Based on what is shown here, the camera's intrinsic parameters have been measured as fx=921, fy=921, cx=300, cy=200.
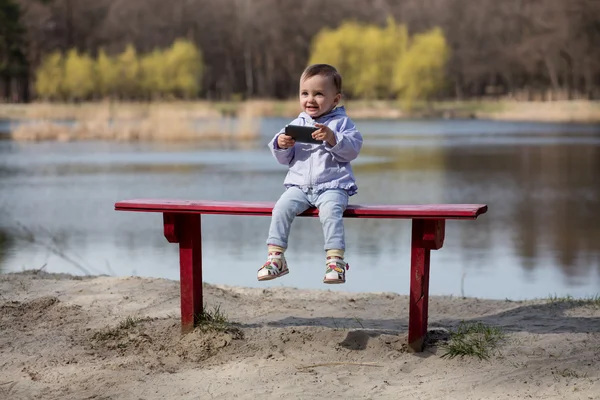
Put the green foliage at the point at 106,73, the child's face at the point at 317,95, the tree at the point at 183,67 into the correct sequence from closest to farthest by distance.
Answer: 1. the child's face at the point at 317,95
2. the green foliage at the point at 106,73
3. the tree at the point at 183,67

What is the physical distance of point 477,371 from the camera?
3951 mm

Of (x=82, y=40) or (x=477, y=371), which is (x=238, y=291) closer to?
(x=477, y=371)

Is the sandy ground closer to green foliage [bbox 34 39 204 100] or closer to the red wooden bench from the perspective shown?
the red wooden bench

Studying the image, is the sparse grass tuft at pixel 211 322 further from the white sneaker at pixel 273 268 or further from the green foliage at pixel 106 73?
the green foliage at pixel 106 73

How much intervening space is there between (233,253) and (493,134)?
24.3m

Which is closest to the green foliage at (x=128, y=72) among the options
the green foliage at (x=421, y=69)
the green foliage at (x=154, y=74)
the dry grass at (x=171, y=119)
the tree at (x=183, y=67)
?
the green foliage at (x=154, y=74)

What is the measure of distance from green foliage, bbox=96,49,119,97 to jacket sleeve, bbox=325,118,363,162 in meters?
64.4

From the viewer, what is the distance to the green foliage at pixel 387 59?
6288cm

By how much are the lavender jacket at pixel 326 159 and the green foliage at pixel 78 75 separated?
6286 centimetres

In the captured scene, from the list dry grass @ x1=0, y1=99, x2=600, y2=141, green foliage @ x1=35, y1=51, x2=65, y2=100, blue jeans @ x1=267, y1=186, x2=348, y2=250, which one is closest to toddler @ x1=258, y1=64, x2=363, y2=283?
blue jeans @ x1=267, y1=186, x2=348, y2=250

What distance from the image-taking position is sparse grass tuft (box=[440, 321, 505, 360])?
4.16m

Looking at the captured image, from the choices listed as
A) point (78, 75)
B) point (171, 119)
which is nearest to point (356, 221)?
point (171, 119)

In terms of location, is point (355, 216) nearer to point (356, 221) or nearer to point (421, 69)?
point (356, 221)

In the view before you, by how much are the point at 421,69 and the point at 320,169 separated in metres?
59.7
